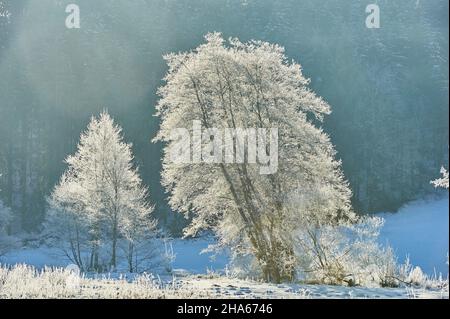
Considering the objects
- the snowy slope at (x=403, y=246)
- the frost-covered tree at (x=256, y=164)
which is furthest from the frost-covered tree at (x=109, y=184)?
the snowy slope at (x=403, y=246)

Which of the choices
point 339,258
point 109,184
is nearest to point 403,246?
point 109,184

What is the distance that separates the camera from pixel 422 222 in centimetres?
Result: 6238

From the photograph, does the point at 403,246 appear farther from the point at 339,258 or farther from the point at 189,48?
the point at 189,48

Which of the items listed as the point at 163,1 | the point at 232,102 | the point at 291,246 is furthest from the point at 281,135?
the point at 163,1

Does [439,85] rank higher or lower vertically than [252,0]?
lower

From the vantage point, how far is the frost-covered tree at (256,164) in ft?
58.4

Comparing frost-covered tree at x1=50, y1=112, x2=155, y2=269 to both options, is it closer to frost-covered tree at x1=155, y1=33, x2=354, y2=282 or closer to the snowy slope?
frost-covered tree at x1=155, y1=33, x2=354, y2=282

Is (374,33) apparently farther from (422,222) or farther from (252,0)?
(422,222)

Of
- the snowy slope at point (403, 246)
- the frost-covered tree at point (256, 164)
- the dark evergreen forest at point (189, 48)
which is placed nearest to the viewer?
the frost-covered tree at point (256, 164)

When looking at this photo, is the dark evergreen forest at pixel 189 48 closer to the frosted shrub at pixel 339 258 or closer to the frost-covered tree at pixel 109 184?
the frost-covered tree at pixel 109 184

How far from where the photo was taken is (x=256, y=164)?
18.0 meters
